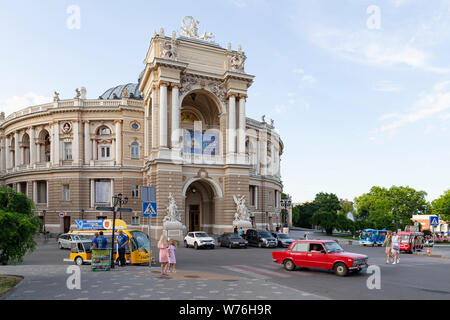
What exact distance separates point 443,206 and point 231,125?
2052 inches

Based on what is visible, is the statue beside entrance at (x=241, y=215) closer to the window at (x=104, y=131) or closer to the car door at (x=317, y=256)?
the window at (x=104, y=131)

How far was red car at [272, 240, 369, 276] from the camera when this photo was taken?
15.5 metres

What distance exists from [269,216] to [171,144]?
958 inches

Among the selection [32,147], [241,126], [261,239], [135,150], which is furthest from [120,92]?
[261,239]

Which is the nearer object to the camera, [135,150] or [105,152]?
[135,150]

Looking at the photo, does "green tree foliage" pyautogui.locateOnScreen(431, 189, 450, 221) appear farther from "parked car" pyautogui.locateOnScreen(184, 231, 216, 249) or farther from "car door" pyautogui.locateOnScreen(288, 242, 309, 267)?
"car door" pyautogui.locateOnScreen(288, 242, 309, 267)

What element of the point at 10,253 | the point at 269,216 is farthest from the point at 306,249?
the point at 269,216

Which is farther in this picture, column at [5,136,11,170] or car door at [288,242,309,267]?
column at [5,136,11,170]

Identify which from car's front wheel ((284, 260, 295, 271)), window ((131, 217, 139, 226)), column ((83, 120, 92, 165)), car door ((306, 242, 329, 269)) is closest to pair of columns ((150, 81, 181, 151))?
window ((131, 217, 139, 226))

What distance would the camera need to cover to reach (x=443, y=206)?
2790 inches

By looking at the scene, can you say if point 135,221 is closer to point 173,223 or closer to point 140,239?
point 173,223

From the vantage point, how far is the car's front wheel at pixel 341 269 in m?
15.4

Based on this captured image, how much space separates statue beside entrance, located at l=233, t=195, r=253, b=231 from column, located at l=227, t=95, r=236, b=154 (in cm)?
573

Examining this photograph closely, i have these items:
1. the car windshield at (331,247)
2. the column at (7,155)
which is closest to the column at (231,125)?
the car windshield at (331,247)
